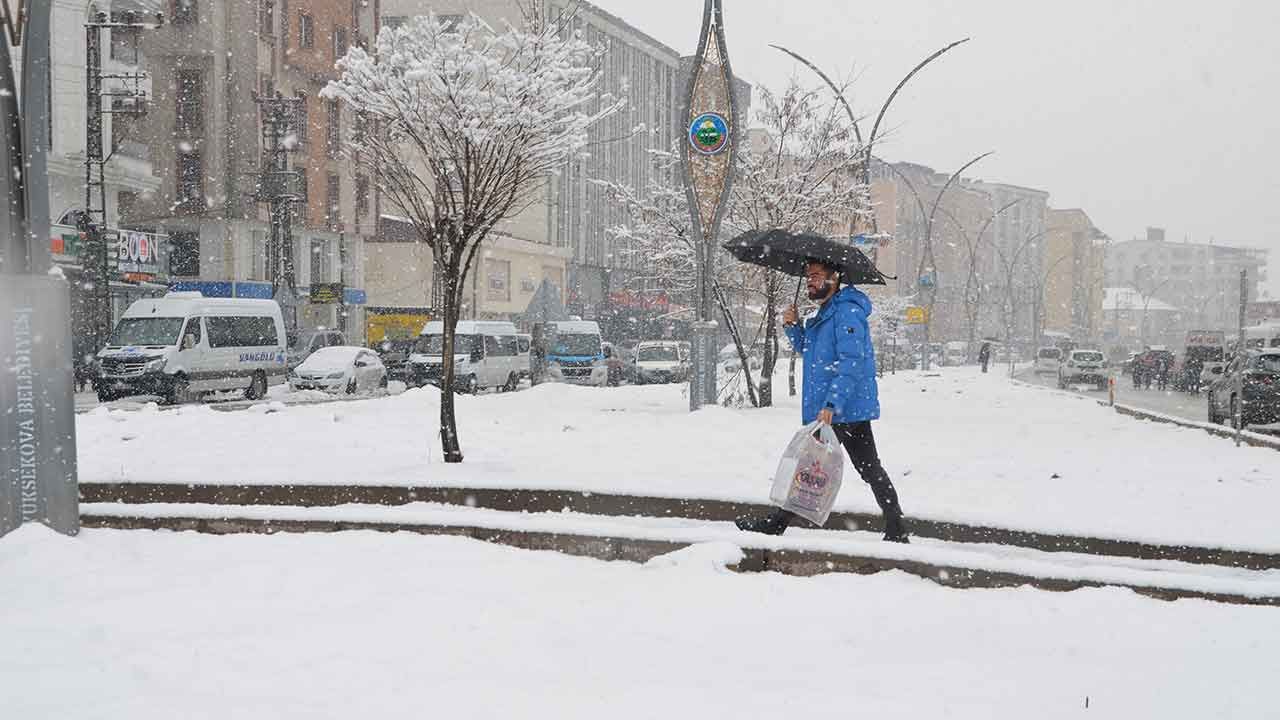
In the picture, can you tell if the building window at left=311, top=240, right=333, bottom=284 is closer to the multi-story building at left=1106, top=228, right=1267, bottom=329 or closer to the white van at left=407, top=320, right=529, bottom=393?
the white van at left=407, top=320, right=529, bottom=393

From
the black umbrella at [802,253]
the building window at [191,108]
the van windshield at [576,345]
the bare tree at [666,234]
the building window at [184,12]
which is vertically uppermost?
the building window at [184,12]

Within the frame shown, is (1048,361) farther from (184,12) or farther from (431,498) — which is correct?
(431,498)

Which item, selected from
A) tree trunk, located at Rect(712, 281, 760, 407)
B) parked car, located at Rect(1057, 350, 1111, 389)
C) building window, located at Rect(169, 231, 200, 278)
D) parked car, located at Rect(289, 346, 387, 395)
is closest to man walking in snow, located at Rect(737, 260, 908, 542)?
tree trunk, located at Rect(712, 281, 760, 407)

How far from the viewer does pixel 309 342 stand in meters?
32.7

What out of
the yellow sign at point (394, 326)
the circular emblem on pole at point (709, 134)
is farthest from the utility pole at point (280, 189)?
the circular emblem on pole at point (709, 134)

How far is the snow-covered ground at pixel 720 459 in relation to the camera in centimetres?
723

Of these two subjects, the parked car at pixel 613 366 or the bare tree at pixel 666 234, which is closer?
the bare tree at pixel 666 234

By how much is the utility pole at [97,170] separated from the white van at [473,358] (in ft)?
29.6

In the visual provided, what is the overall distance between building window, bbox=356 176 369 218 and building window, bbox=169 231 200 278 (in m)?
8.64

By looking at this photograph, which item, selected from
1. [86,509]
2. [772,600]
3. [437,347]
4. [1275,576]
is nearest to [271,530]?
[86,509]

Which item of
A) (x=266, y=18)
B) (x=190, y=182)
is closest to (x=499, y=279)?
(x=266, y=18)

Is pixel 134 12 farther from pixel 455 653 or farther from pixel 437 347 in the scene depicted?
pixel 455 653

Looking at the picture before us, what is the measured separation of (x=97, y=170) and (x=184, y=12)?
10493mm

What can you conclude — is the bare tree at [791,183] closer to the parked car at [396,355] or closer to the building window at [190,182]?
the parked car at [396,355]
